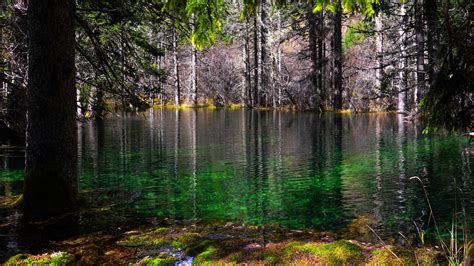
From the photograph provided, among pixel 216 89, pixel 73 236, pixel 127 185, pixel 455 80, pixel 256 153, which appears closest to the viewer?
pixel 455 80

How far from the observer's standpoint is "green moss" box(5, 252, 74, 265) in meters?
4.82

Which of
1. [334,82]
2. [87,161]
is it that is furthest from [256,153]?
[334,82]

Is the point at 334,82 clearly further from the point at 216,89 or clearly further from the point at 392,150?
the point at 216,89

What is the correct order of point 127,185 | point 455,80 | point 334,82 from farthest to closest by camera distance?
1. point 334,82
2. point 127,185
3. point 455,80

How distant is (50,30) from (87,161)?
8.31 metres

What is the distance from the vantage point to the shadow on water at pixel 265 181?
7.51 meters

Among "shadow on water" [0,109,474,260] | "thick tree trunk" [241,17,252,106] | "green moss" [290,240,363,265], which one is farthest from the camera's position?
"thick tree trunk" [241,17,252,106]

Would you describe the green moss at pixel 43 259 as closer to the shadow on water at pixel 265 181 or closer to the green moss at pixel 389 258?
the shadow on water at pixel 265 181

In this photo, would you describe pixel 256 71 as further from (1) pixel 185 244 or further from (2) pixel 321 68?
(1) pixel 185 244

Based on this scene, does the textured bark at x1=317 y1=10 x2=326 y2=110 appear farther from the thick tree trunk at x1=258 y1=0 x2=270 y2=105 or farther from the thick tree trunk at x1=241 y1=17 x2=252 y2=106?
the thick tree trunk at x1=241 y1=17 x2=252 y2=106

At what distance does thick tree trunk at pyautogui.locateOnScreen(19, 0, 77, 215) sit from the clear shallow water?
1.41 metres

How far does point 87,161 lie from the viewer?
14617 millimetres

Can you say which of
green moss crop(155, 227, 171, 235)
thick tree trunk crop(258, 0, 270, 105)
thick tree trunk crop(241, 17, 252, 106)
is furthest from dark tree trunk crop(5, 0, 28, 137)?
thick tree trunk crop(241, 17, 252, 106)

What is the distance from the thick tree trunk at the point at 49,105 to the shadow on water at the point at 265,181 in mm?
575
